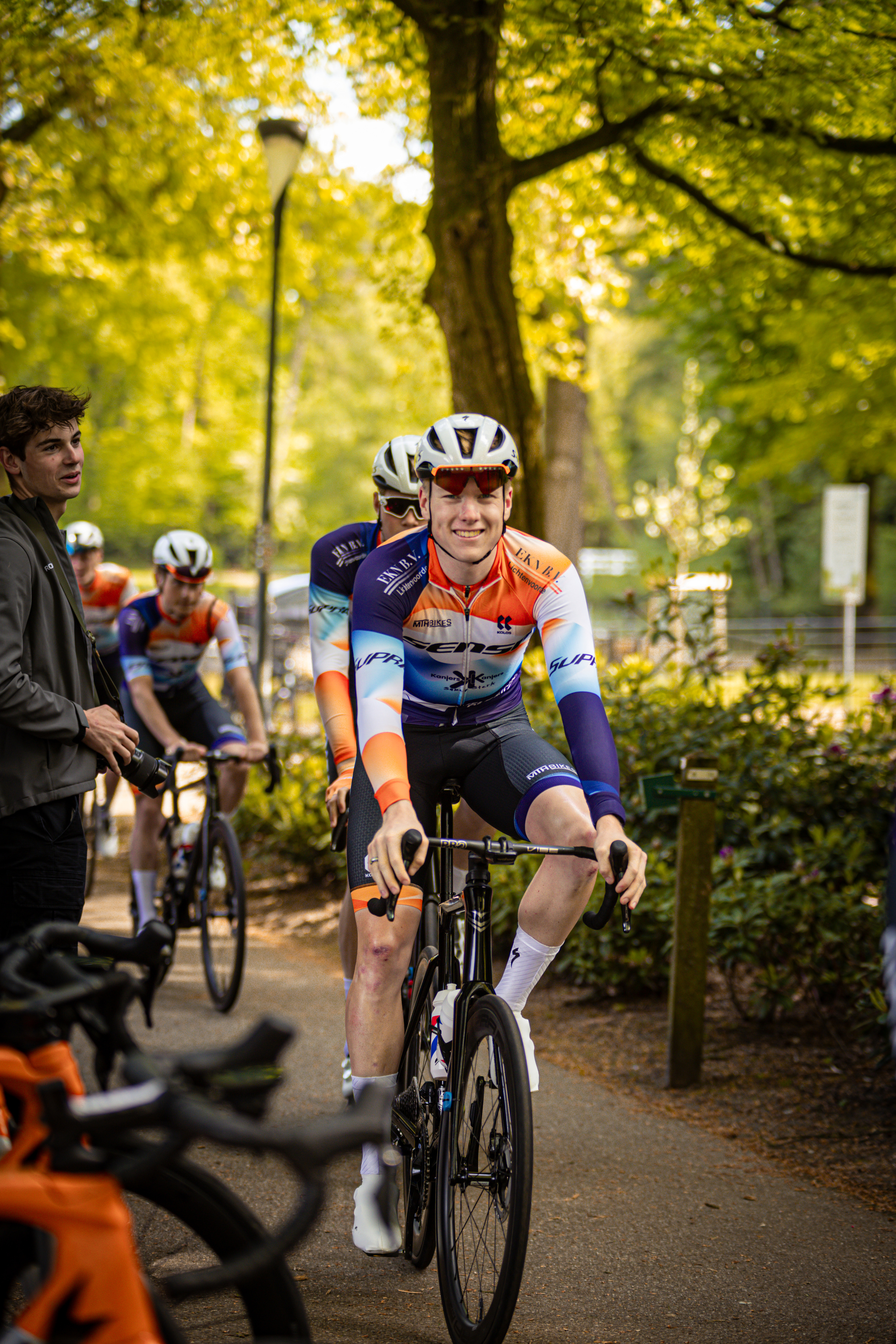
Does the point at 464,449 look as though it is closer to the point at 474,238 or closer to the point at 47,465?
the point at 47,465

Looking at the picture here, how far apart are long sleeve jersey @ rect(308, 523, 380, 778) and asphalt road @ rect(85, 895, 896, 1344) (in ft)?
5.27

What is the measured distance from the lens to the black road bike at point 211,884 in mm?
6180

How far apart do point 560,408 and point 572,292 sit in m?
1.64

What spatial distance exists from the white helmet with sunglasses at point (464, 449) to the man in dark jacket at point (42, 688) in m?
0.99

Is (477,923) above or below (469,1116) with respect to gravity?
above

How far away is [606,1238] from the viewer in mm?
3715

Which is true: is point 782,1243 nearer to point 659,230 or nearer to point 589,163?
point 659,230

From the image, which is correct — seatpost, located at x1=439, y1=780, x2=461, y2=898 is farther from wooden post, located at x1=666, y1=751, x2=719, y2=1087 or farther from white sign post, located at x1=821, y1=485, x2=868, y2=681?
white sign post, located at x1=821, y1=485, x2=868, y2=681

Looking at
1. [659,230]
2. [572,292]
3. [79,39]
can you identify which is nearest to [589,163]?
[659,230]

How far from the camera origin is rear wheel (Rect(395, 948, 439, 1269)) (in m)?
3.27

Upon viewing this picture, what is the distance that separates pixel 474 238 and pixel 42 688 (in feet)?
19.2

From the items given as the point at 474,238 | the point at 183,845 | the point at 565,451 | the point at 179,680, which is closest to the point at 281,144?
the point at 474,238

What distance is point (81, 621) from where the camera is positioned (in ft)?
11.5

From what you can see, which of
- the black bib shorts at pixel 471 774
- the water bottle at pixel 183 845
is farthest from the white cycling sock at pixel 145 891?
the black bib shorts at pixel 471 774
